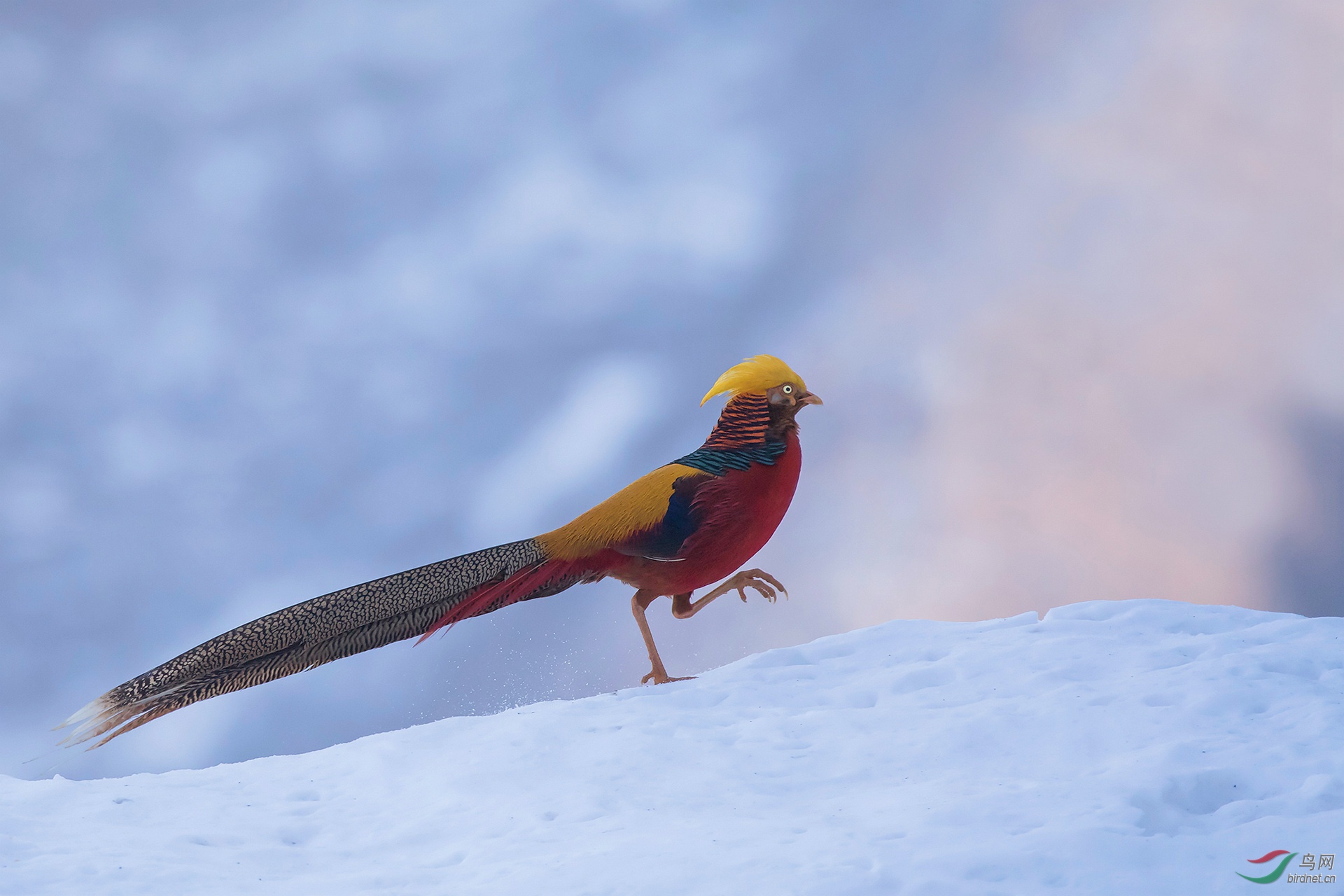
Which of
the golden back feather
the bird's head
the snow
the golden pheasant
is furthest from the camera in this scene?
the bird's head

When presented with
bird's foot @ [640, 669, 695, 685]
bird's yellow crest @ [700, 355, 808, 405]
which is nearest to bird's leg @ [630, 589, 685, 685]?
bird's foot @ [640, 669, 695, 685]

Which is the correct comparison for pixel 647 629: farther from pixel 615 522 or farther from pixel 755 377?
pixel 755 377

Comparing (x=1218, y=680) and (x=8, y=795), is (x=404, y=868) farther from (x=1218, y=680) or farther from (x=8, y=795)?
(x=1218, y=680)

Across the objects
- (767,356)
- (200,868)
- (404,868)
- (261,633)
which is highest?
(767,356)

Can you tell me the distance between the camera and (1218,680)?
6102 millimetres

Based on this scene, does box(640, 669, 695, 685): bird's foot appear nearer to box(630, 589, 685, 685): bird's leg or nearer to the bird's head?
box(630, 589, 685, 685): bird's leg

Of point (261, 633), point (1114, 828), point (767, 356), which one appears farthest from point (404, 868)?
point (767, 356)

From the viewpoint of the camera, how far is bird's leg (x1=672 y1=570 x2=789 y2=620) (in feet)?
25.8

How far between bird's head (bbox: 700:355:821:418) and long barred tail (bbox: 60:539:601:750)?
1.74 m

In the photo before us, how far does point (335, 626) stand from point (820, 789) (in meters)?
3.30

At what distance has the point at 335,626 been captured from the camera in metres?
6.75

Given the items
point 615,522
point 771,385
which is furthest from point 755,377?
point 615,522

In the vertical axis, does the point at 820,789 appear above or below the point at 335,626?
below

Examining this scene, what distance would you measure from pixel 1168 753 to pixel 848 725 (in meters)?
1.82
